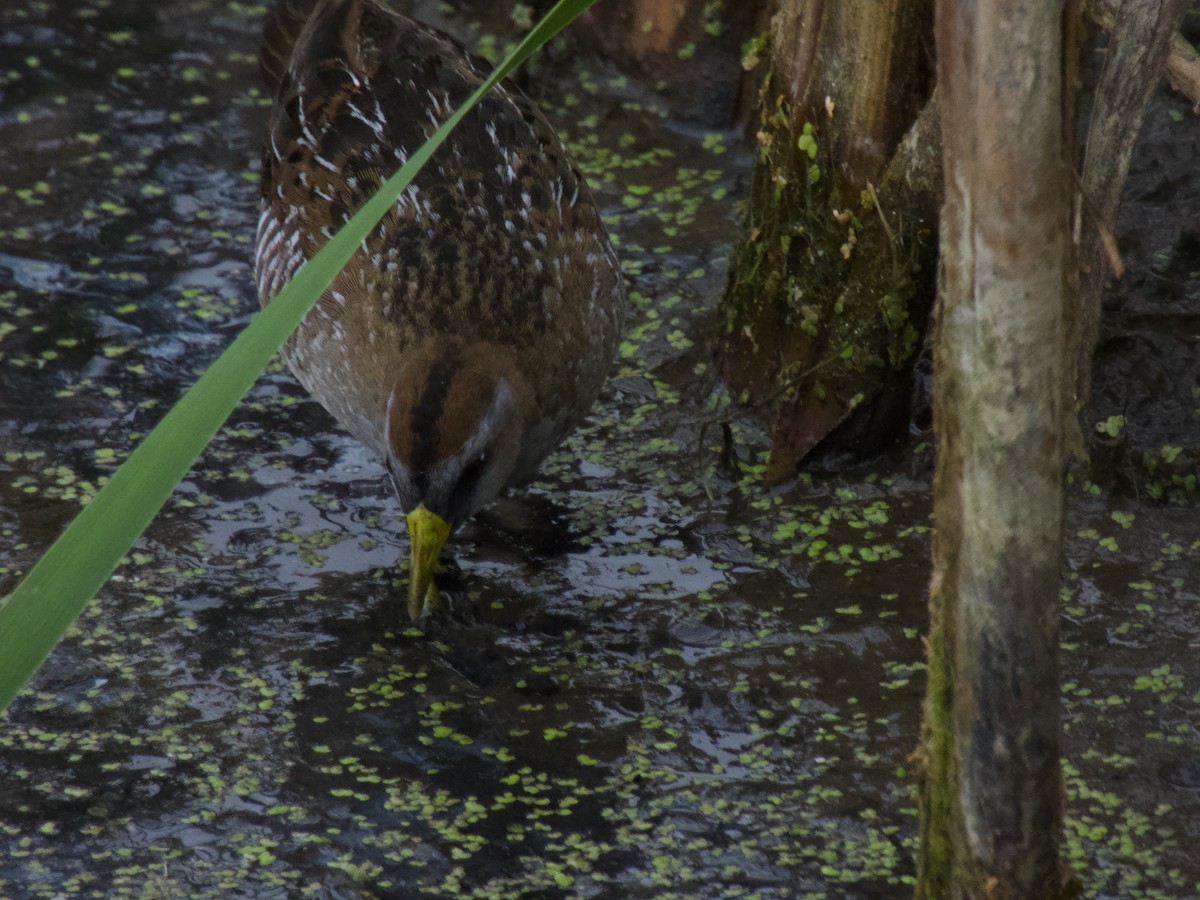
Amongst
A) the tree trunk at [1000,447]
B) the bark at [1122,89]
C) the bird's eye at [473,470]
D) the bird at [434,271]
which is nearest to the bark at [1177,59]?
the bark at [1122,89]

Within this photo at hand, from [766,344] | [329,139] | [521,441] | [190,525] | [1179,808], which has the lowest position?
[190,525]

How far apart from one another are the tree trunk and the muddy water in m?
0.87

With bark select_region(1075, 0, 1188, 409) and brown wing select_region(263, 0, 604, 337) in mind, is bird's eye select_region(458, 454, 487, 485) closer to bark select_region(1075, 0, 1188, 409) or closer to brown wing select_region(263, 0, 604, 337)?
brown wing select_region(263, 0, 604, 337)

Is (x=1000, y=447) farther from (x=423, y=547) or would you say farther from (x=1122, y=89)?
(x=423, y=547)

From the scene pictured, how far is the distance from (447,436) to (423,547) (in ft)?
1.09

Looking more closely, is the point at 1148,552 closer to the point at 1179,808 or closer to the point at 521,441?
the point at 1179,808

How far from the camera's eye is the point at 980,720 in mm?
Result: 2439

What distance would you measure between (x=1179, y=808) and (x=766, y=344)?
6.48 feet

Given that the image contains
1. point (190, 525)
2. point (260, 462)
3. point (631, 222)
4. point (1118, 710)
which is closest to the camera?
point (1118, 710)

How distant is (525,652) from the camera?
4.22 meters

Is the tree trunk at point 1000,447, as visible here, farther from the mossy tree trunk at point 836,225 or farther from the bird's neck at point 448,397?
the mossy tree trunk at point 836,225

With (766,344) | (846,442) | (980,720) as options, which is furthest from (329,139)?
(980,720)

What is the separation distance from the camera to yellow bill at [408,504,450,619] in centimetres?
402

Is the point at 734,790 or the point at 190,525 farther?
the point at 190,525
